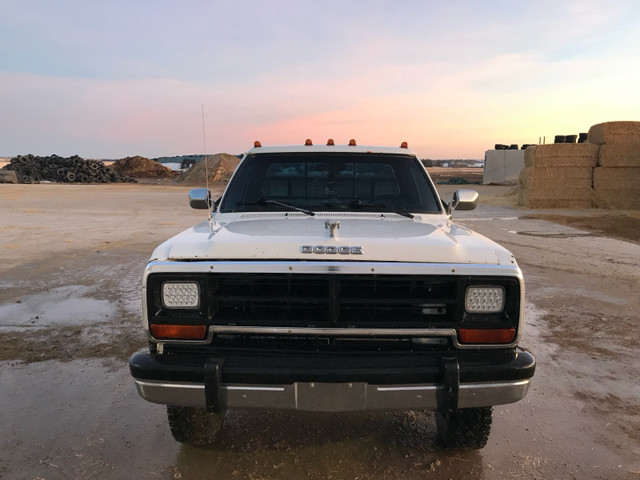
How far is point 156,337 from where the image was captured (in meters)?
2.48

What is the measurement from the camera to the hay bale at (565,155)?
17.2 meters

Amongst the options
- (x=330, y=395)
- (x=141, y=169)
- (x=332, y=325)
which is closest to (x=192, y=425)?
(x=330, y=395)

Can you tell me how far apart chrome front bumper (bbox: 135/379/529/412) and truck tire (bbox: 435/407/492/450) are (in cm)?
44

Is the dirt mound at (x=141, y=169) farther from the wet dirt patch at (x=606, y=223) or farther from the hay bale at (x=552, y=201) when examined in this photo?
the wet dirt patch at (x=606, y=223)

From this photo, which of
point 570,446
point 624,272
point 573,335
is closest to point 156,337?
point 570,446

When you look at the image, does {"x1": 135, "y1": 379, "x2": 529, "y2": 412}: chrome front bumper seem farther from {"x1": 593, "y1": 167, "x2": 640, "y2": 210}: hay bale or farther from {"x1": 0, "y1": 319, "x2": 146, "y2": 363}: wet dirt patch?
{"x1": 593, "y1": 167, "x2": 640, "y2": 210}: hay bale

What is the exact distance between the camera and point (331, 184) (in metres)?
3.85

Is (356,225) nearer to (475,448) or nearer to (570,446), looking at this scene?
(475,448)

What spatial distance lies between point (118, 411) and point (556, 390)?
327 centimetres

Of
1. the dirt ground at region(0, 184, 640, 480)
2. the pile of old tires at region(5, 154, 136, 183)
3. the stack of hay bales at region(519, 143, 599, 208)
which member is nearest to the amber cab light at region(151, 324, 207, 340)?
the dirt ground at region(0, 184, 640, 480)

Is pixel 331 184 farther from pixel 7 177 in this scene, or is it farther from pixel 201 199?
pixel 7 177

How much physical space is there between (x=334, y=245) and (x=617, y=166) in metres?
18.2

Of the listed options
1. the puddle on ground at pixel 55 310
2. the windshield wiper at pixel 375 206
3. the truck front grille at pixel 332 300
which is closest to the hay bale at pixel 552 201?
the windshield wiper at pixel 375 206

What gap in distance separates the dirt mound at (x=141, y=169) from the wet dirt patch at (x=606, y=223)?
4148 cm
